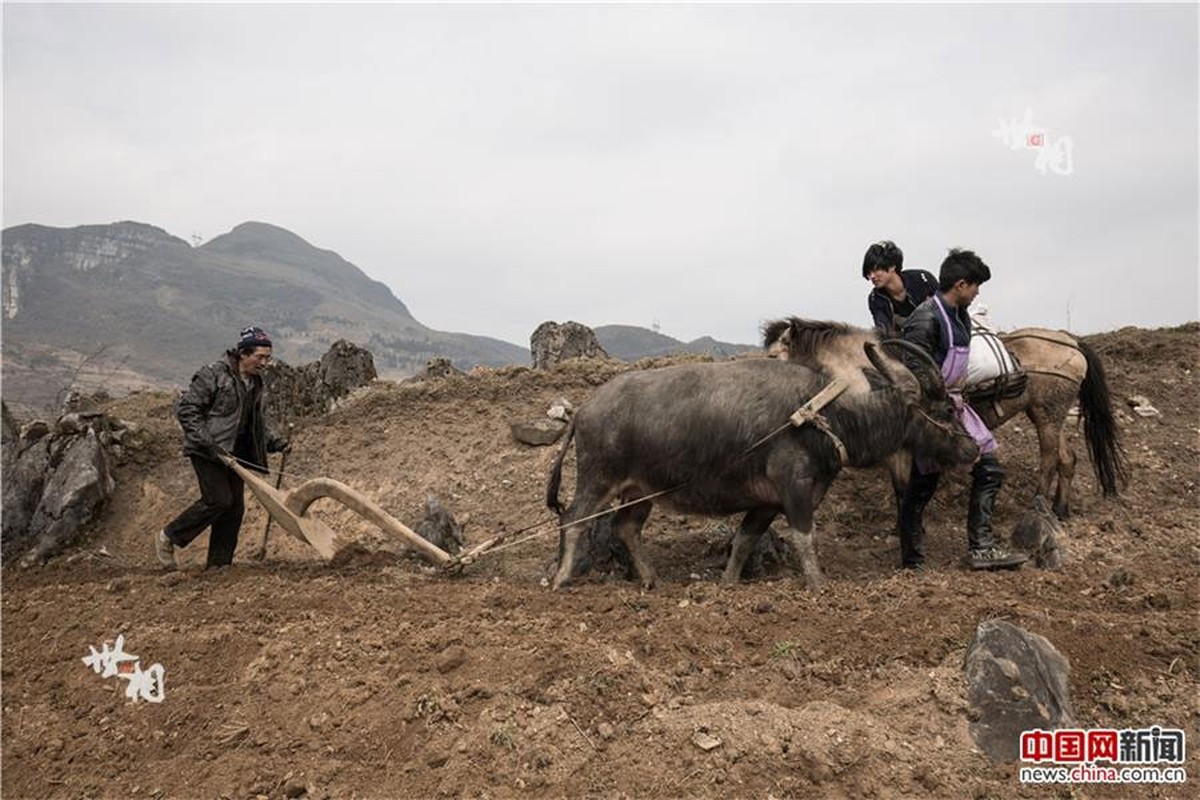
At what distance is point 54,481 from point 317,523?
4321 millimetres

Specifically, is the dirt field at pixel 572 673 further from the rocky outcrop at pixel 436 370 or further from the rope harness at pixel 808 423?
the rocky outcrop at pixel 436 370

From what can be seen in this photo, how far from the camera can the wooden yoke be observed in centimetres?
601

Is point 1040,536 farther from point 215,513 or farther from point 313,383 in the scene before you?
point 313,383

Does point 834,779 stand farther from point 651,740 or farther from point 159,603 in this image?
point 159,603

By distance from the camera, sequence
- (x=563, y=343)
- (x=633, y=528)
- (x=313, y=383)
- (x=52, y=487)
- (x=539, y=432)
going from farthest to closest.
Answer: (x=563, y=343) < (x=313, y=383) < (x=539, y=432) < (x=52, y=487) < (x=633, y=528)

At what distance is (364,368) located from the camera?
11.1 m

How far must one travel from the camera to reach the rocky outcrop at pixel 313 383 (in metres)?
10.5

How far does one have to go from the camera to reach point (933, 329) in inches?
244

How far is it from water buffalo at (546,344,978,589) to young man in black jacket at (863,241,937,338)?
87 cm

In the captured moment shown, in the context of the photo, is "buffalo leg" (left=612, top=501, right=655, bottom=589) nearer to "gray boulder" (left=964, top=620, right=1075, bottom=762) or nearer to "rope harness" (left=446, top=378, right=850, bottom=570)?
"rope harness" (left=446, top=378, right=850, bottom=570)

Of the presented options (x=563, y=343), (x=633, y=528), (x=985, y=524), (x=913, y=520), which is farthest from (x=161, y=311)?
(x=985, y=524)

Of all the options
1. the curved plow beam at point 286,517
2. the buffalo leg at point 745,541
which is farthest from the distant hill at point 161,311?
the buffalo leg at point 745,541

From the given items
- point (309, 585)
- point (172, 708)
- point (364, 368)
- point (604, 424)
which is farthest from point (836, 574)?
point (364, 368)

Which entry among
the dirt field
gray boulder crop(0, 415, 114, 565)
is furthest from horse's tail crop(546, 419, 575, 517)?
gray boulder crop(0, 415, 114, 565)
